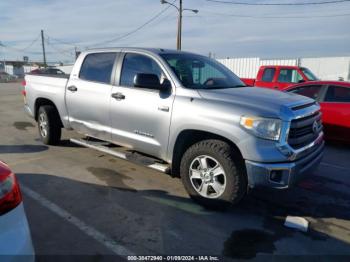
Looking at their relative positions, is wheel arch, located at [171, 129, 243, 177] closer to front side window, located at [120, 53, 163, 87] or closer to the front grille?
the front grille

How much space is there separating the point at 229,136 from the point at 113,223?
160cm

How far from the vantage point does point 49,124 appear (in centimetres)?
609

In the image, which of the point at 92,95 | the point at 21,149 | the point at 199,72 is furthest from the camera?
the point at 21,149

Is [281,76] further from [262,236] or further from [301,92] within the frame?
[262,236]

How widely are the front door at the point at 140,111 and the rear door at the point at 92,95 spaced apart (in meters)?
0.23

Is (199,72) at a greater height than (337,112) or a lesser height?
greater

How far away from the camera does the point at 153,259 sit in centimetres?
279

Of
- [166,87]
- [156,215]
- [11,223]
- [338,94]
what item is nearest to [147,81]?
[166,87]

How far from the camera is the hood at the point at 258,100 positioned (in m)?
3.30

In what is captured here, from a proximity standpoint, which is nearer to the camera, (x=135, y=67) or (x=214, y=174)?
(x=214, y=174)

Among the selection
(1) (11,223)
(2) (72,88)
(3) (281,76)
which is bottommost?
(1) (11,223)

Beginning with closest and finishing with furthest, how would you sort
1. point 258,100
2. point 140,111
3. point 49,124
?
point 258,100 → point 140,111 → point 49,124

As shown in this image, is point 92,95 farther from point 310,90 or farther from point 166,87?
point 310,90

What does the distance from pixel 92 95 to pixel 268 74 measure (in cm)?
797
